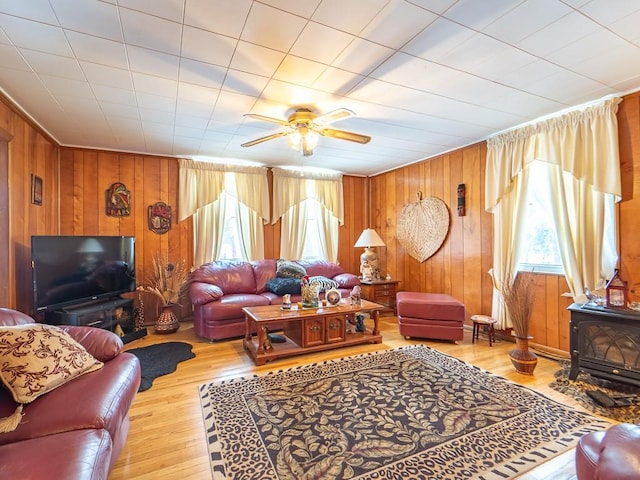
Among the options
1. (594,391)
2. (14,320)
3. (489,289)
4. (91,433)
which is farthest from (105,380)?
(489,289)

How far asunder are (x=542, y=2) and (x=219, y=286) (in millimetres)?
4229

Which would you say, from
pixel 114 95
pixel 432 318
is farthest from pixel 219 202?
pixel 432 318

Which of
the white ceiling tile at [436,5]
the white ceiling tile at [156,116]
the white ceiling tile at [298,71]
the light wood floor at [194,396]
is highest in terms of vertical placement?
the white ceiling tile at [156,116]

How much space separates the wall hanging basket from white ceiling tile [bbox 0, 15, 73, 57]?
14.3 feet

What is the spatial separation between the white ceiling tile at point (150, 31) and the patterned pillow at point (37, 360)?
182 centimetres

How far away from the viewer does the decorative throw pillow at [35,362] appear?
56.5 inches

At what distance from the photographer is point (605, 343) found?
2504 mm

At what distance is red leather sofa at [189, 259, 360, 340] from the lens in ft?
12.1

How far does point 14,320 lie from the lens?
186cm

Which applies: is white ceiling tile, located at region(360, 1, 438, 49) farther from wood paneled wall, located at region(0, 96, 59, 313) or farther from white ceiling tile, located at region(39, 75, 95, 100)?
A: wood paneled wall, located at region(0, 96, 59, 313)

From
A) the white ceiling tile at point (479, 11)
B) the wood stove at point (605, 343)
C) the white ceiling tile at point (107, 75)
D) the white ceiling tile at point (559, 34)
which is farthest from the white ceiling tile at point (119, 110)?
the wood stove at point (605, 343)

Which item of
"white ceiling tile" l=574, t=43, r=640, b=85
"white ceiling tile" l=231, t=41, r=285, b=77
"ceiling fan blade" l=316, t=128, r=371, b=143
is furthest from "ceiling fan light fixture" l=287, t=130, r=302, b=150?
"white ceiling tile" l=574, t=43, r=640, b=85

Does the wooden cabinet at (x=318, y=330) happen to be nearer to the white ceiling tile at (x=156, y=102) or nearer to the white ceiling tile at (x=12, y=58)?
the white ceiling tile at (x=156, y=102)

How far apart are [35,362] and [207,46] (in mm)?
2075
